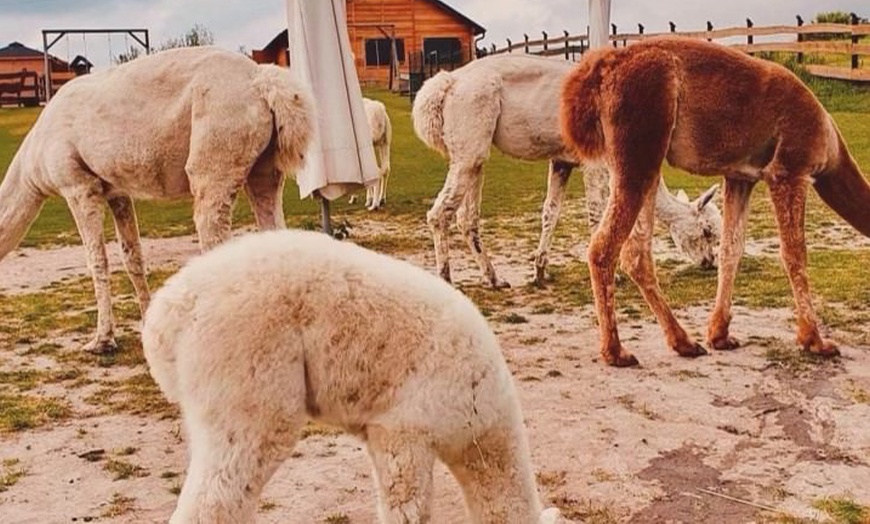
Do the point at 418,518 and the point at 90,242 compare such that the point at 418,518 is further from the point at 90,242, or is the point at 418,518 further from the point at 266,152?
the point at 90,242

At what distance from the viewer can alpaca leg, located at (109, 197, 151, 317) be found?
7.57 metres

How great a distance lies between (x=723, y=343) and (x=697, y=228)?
9.98ft

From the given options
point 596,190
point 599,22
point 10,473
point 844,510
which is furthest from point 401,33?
point 844,510

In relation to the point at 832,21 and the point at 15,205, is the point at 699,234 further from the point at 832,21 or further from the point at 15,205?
the point at 832,21

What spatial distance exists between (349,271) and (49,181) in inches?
188

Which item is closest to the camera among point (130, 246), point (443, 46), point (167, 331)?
point (167, 331)

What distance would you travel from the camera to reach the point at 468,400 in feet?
10.8

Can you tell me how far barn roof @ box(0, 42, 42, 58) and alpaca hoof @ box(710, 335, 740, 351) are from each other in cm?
6235

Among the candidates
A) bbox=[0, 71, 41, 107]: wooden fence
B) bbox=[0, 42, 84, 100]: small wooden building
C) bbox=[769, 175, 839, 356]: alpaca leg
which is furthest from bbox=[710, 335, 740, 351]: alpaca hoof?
bbox=[0, 71, 41, 107]: wooden fence

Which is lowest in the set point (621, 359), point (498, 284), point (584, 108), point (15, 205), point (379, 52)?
point (498, 284)

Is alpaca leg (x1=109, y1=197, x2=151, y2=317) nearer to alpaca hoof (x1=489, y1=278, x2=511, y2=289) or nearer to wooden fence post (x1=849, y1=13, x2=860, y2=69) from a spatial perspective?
alpaca hoof (x1=489, y1=278, x2=511, y2=289)

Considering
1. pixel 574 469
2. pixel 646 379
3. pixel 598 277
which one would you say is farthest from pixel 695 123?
pixel 574 469

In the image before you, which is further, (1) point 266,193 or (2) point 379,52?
(2) point 379,52

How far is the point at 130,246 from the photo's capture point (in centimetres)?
758
